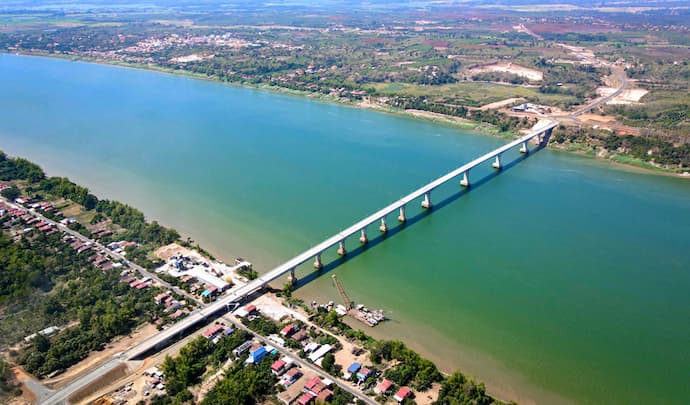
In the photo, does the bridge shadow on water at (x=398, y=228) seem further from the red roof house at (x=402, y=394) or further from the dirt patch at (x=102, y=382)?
the dirt patch at (x=102, y=382)

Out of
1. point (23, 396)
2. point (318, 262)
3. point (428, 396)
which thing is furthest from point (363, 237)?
point (23, 396)

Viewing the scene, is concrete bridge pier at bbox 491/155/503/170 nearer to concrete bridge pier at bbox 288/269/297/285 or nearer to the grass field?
A: the grass field

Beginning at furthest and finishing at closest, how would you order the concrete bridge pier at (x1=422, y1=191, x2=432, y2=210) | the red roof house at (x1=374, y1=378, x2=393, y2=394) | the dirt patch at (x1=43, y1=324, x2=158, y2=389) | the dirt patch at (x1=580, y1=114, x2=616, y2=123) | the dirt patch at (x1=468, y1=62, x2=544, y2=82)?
the dirt patch at (x1=468, y1=62, x2=544, y2=82), the dirt patch at (x1=580, y1=114, x2=616, y2=123), the concrete bridge pier at (x1=422, y1=191, x2=432, y2=210), the dirt patch at (x1=43, y1=324, x2=158, y2=389), the red roof house at (x1=374, y1=378, x2=393, y2=394)

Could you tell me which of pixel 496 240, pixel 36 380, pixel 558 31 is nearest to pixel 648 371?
pixel 496 240

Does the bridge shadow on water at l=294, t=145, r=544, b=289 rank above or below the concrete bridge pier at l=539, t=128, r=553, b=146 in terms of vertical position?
below

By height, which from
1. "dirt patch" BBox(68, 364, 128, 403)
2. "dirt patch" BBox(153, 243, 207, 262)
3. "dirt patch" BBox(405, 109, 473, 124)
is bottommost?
"dirt patch" BBox(68, 364, 128, 403)

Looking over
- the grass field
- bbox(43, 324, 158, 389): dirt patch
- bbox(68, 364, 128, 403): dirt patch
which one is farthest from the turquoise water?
the grass field

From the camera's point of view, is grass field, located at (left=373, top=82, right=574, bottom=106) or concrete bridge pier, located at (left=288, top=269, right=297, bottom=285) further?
grass field, located at (left=373, top=82, right=574, bottom=106)
